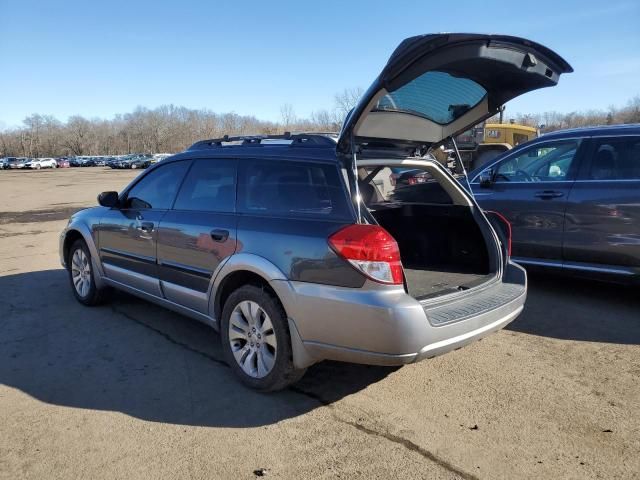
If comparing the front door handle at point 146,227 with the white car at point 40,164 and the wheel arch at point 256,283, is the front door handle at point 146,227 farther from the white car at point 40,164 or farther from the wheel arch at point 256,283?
the white car at point 40,164

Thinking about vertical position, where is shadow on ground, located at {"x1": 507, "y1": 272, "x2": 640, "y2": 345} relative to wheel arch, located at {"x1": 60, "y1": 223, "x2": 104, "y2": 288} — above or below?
below

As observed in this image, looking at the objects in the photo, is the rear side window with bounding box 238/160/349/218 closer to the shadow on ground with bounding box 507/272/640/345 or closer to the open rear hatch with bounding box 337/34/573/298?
the open rear hatch with bounding box 337/34/573/298

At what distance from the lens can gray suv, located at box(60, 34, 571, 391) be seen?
9.75 feet

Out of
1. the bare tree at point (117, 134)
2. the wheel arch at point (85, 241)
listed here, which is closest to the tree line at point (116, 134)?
the bare tree at point (117, 134)

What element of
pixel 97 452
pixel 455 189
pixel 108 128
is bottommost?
pixel 97 452

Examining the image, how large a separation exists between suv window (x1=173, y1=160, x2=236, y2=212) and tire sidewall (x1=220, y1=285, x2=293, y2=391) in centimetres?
69

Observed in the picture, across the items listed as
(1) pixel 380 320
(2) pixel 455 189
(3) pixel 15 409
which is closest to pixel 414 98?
(2) pixel 455 189

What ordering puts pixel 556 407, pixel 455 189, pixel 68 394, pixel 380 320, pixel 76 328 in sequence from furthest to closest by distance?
1. pixel 76 328
2. pixel 455 189
3. pixel 68 394
4. pixel 556 407
5. pixel 380 320

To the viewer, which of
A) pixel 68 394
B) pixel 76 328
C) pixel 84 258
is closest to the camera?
pixel 68 394

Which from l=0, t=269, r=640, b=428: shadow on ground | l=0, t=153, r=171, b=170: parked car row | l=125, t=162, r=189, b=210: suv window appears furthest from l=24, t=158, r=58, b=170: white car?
l=125, t=162, r=189, b=210: suv window

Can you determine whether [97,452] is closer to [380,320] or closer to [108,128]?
[380,320]

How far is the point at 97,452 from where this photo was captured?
288 cm

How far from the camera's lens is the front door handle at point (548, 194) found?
554cm

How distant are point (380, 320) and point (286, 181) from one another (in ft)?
4.10
